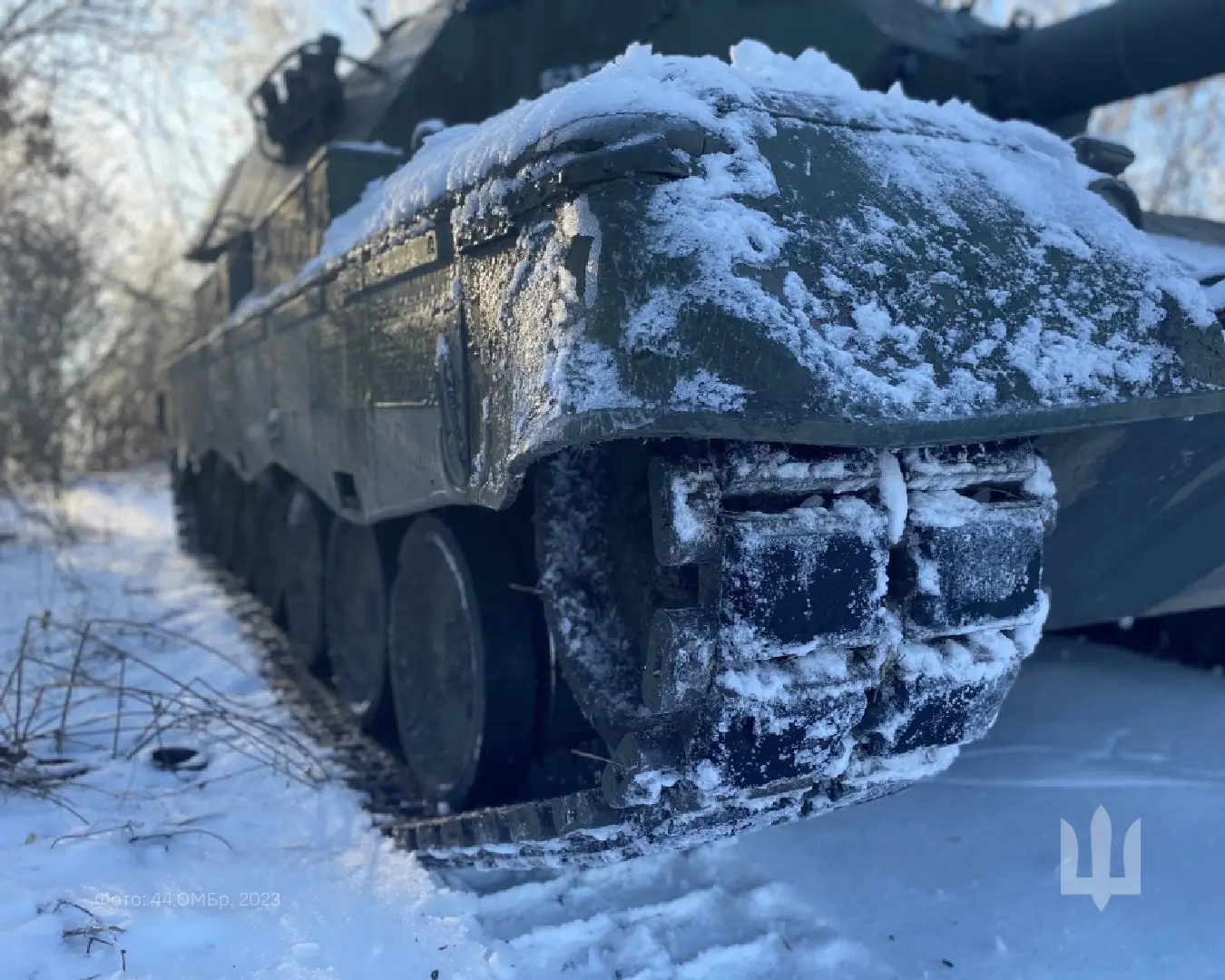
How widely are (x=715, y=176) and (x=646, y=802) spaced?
1.05 m

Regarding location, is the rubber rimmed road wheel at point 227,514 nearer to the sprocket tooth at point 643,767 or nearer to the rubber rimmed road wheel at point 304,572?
the rubber rimmed road wheel at point 304,572

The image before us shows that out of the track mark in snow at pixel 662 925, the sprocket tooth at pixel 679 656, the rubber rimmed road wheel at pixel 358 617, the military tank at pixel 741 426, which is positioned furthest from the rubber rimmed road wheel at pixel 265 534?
the sprocket tooth at pixel 679 656

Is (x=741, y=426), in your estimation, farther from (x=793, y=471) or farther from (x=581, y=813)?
(x=581, y=813)

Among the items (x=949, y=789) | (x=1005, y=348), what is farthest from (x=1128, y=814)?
(x=1005, y=348)

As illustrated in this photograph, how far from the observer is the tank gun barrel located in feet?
9.93

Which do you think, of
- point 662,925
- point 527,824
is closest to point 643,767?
point 527,824

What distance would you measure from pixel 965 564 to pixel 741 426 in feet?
1.82

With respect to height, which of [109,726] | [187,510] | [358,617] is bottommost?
[109,726]

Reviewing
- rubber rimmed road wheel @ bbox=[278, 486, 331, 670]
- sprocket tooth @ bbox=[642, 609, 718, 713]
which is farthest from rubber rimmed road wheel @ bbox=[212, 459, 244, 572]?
sprocket tooth @ bbox=[642, 609, 718, 713]

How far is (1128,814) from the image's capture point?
284 cm

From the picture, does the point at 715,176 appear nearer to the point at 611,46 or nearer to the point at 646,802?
the point at 646,802

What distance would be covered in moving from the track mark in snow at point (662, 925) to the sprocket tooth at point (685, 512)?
966 mm

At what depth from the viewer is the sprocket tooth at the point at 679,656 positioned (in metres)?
1.75

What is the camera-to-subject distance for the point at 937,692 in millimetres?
1949
